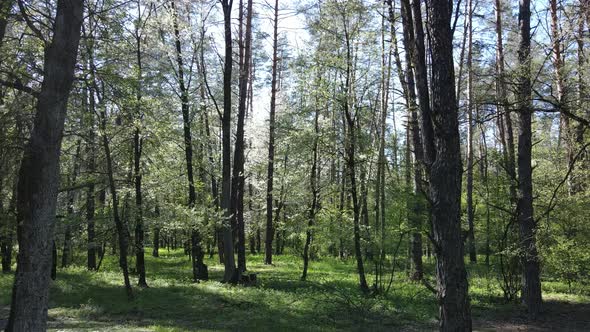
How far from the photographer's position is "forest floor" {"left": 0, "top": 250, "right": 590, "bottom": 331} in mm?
9062

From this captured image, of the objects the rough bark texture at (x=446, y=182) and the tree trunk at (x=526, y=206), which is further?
the tree trunk at (x=526, y=206)

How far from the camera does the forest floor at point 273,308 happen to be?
9.06 m

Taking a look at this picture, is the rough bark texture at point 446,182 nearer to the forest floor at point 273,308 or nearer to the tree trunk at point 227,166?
the forest floor at point 273,308

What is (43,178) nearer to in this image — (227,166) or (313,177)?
(227,166)

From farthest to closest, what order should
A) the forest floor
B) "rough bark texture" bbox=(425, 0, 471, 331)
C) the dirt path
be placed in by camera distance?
the forest floor < the dirt path < "rough bark texture" bbox=(425, 0, 471, 331)

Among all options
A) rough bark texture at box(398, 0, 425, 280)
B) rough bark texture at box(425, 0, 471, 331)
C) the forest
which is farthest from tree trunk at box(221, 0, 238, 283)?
rough bark texture at box(425, 0, 471, 331)

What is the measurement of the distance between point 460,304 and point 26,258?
551 cm

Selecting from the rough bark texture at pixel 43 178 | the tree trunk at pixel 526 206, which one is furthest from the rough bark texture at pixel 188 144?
the tree trunk at pixel 526 206

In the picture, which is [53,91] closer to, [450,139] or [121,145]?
[450,139]

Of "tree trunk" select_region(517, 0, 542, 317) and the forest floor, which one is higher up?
"tree trunk" select_region(517, 0, 542, 317)

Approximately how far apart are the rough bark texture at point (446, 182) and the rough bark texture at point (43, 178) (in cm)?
486

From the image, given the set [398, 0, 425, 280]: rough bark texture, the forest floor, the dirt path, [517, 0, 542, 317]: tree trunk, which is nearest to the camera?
[398, 0, 425, 280]: rough bark texture

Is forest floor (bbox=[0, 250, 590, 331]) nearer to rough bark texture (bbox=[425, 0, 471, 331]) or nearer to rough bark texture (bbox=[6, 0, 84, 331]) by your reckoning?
rough bark texture (bbox=[6, 0, 84, 331])

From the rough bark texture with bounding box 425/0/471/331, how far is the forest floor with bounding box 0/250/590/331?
5078 millimetres
